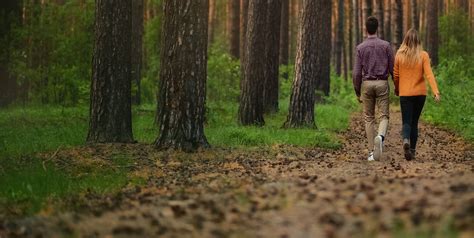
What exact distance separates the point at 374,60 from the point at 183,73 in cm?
334

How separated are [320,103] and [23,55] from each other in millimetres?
11771

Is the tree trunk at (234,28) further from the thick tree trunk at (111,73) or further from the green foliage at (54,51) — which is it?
the thick tree trunk at (111,73)

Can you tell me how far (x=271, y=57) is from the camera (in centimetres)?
1964

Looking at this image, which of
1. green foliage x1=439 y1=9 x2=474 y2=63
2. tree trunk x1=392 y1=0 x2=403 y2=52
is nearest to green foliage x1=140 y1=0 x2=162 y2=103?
tree trunk x1=392 y1=0 x2=403 y2=52

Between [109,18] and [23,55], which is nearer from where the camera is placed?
[109,18]

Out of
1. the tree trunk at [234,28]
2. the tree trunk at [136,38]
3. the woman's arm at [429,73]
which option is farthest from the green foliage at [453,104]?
the tree trunk at [136,38]

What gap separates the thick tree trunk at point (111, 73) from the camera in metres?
12.4

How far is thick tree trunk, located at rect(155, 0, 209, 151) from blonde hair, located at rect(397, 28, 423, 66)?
11.5 ft

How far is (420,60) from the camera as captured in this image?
11398 mm

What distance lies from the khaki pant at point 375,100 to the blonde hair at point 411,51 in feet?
1.71

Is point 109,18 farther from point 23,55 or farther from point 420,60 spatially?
point 23,55

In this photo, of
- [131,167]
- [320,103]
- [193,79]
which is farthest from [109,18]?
[320,103]

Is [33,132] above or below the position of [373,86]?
below

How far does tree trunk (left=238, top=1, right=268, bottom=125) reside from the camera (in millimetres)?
17078
